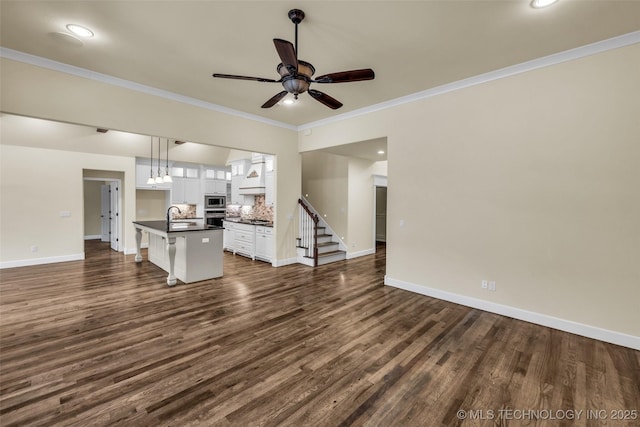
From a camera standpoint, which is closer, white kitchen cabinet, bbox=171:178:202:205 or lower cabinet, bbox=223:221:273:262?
lower cabinet, bbox=223:221:273:262

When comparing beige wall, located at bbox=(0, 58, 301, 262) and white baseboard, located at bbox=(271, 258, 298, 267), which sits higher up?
beige wall, located at bbox=(0, 58, 301, 262)

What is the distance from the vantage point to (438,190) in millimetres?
4082

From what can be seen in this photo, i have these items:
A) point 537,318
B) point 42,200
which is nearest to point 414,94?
point 537,318

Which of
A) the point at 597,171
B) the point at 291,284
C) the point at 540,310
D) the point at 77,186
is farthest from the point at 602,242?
the point at 77,186

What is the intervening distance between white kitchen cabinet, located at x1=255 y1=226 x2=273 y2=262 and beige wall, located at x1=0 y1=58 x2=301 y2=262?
29 cm

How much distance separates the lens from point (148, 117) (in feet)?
13.2

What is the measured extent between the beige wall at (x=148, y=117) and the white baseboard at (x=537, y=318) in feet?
10.6

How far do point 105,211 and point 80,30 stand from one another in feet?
27.2

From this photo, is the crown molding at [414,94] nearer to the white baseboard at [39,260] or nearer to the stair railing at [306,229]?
the stair railing at [306,229]

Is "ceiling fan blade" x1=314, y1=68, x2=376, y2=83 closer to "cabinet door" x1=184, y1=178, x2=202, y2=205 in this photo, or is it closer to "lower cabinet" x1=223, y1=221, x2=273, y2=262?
"lower cabinet" x1=223, y1=221, x2=273, y2=262

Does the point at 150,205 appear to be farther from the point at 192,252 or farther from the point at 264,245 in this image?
the point at 192,252

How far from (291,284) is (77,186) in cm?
602

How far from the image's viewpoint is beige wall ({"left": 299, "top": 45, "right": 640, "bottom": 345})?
2.80 m

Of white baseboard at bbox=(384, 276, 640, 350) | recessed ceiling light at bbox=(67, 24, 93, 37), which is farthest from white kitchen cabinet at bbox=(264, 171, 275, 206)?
recessed ceiling light at bbox=(67, 24, 93, 37)
